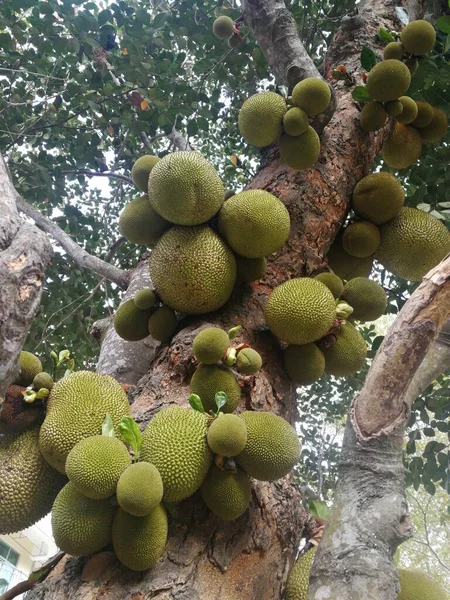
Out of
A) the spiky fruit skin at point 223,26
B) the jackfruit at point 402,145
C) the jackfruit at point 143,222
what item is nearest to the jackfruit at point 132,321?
the jackfruit at point 143,222

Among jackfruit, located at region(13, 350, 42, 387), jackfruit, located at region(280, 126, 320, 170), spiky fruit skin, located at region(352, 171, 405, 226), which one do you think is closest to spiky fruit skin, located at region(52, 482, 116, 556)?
jackfruit, located at region(13, 350, 42, 387)

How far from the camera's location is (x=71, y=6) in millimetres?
2803

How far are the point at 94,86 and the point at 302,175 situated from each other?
1.90m

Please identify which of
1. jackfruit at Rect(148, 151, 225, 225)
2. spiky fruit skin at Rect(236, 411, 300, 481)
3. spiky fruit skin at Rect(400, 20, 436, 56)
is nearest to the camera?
spiky fruit skin at Rect(236, 411, 300, 481)

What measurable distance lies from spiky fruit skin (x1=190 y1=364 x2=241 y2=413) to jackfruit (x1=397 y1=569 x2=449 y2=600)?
482 millimetres

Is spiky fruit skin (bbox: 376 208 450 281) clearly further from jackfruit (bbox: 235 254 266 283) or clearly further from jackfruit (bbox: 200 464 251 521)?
jackfruit (bbox: 200 464 251 521)

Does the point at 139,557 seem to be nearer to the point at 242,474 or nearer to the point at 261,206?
the point at 242,474

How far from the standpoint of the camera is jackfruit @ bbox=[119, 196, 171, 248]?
1532mm

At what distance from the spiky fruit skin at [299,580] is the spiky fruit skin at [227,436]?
0.28 m

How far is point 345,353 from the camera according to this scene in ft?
4.66

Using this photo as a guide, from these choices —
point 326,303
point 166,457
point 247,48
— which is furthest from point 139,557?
point 247,48

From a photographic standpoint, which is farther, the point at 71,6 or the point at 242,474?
the point at 71,6

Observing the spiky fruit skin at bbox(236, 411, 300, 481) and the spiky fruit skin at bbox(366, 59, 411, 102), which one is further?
the spiky fruit skin at bbox(366, 59, 411, 102)

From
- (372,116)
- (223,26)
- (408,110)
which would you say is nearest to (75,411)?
(372,116)
